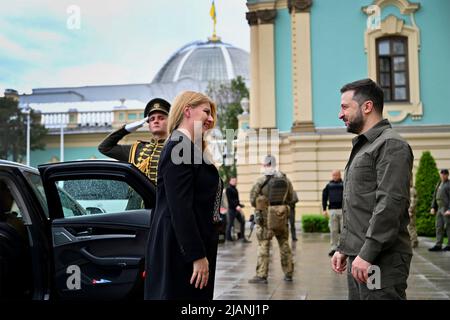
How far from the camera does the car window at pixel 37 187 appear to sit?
12.9ft

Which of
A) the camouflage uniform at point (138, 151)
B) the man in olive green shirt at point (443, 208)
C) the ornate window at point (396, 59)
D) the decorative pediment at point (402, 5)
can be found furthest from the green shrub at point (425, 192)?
the camouflage uniform at point (138, 151)

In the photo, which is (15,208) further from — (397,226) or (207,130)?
(397,226)

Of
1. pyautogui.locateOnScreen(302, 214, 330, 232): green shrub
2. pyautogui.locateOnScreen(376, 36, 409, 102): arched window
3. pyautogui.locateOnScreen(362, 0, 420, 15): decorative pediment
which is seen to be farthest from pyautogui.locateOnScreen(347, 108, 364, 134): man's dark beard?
pyautogui.locateOnScreen(362, 0, 420, 15): decorative pediment

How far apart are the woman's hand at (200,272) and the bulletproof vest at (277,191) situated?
19.0ft

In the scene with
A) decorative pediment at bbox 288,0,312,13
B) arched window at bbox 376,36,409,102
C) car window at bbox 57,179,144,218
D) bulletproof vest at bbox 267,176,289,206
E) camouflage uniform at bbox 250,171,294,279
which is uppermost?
decorative pediment at bbox 288,0,312,13

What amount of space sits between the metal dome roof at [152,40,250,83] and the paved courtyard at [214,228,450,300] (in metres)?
21.2

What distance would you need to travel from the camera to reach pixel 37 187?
4.01 meters

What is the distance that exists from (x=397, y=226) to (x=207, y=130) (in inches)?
43.7

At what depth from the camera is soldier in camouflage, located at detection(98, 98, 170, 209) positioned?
4453 millimetres

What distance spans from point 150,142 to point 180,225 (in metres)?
1.85

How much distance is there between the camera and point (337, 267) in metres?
3.35

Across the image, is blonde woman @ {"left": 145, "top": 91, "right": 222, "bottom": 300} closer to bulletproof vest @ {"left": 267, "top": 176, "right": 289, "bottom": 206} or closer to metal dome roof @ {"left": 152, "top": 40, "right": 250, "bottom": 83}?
bulletproof vest @ {"left": 267, "top": 176, "right": 289, "bottom": 206}

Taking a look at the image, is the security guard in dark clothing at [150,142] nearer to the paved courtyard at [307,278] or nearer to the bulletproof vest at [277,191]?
the paved courtyard at [307,278]
